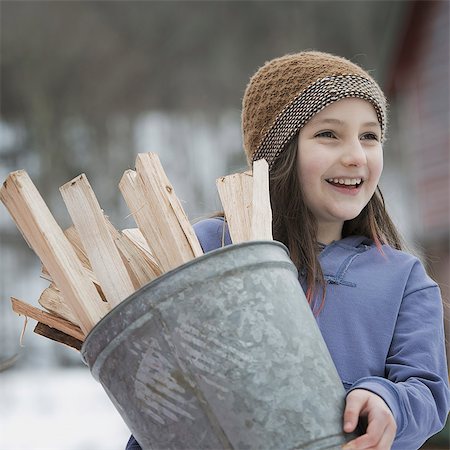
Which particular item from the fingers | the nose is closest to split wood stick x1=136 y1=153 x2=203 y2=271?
the fingers

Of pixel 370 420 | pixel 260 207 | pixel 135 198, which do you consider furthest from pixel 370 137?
pixel 370 420

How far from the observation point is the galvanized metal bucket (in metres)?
1.49

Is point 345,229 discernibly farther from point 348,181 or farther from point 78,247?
point 78,247

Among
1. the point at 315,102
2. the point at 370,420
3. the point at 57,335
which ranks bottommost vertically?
the point at 370,420

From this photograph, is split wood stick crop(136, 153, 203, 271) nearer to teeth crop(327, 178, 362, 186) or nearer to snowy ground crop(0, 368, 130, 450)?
teeth crop(327, 178, 362, 186)

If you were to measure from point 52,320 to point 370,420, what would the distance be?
55 cm

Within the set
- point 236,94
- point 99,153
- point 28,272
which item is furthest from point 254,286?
point 236,94

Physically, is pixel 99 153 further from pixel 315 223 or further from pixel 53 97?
pixel 315 223

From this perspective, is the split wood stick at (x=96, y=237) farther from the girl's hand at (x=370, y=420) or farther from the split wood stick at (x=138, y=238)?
the girl's hand at (x=370, y=420)

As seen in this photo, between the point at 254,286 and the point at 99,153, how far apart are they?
1561 cm

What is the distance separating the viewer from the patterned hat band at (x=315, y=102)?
2.02 meters

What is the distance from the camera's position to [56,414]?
7.71 metres

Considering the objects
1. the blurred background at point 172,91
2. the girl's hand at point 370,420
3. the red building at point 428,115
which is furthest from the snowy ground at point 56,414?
the red building at point 428,115

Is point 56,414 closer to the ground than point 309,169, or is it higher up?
closer to the ground
